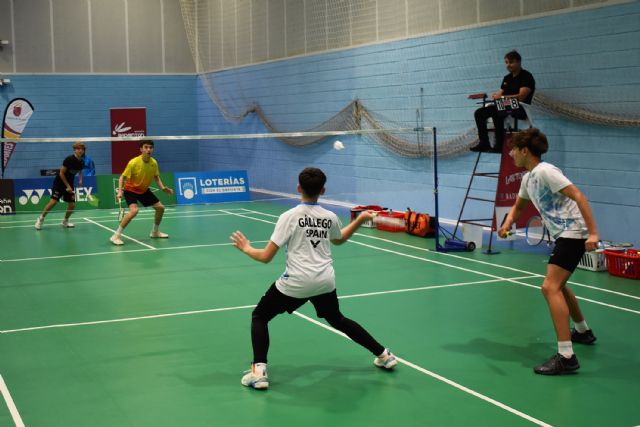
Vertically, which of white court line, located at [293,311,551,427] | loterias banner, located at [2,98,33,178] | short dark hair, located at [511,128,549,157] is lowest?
white court line, located at [293,311,551,427]

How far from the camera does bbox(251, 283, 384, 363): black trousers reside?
6.51 meters

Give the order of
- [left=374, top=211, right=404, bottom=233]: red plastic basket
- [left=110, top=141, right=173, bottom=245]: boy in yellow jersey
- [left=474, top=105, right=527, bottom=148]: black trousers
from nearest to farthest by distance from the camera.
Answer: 1. [left=474, top=105, right=527, bottom=148]: black trousers
2. [left=110, top=141, right=173, bottom=245]: boy in yellow jersey
3. [left=374, top=211, right=404, bottom=233]: red plastic basket

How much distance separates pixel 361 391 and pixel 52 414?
238 centimetres

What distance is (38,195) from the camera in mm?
20375

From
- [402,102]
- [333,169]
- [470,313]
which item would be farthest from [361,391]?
[333,169]

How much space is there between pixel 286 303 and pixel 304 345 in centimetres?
138

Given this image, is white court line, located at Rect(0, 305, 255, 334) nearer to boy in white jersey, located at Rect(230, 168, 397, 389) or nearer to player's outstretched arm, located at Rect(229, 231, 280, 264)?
boy in white jersey, located at Rect(230, 168, 397, 389)

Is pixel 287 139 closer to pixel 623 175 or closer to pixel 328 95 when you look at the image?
pixel 328 95

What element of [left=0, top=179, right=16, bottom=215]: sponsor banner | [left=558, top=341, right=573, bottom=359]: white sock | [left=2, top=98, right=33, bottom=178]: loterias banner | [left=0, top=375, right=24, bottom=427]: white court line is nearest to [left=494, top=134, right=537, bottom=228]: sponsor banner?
[left=558, top=341, right=573, bottom=359]: white sock

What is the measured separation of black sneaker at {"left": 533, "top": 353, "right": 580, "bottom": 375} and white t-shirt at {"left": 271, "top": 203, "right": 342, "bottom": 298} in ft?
6.49

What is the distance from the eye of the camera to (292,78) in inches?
914

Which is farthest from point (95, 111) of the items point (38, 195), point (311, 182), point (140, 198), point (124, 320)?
point (311, 182)

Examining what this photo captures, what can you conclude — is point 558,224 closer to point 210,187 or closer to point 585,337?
point 585,337

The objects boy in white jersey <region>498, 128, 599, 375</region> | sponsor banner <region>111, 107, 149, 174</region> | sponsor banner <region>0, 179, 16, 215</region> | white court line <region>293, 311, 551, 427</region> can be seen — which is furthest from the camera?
sponsor banner <region>111, 107, 149, 174</region>
